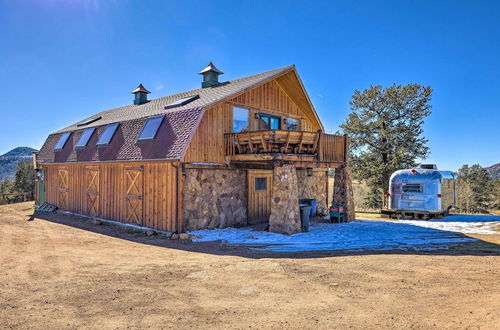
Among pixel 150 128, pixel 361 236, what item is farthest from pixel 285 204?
pixel 150 128

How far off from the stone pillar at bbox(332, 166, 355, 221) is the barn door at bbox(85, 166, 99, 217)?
1217 cm

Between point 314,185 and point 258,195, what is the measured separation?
4.77 meters

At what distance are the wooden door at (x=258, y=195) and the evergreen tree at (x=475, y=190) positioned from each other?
28989 millimetres

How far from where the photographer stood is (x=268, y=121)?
17.7 m

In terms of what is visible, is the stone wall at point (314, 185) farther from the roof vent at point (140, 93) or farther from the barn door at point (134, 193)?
the roof vent at point (140, 93)

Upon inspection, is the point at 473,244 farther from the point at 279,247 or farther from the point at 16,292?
the point at 16,292

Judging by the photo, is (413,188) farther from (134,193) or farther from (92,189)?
(92,189)

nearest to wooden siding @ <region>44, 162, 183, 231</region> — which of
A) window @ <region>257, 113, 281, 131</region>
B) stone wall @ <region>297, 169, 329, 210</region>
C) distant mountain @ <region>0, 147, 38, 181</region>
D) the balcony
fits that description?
the balcony

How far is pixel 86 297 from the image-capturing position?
634 cm

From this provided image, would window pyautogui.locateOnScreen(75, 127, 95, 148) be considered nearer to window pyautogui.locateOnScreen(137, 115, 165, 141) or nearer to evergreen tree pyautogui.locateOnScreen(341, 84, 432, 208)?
window pyautogui.locateOnScreen(137, 115, 165, 141)

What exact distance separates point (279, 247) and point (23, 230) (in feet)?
37.5

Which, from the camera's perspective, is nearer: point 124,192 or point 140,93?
point 124,192

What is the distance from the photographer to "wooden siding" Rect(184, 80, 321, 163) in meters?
13.9

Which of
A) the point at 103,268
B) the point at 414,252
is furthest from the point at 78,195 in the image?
the point at 414,252
